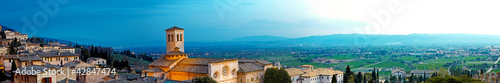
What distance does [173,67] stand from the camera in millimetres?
32438

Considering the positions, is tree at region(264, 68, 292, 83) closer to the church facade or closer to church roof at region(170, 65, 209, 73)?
the church facade

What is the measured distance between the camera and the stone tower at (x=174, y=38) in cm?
3709

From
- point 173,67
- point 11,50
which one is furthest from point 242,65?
point 11,50

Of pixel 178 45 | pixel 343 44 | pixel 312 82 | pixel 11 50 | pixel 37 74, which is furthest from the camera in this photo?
pixel 343 44

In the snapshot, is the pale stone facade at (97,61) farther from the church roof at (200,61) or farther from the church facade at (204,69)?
the church roof at (200,61)

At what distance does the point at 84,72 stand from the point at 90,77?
0.61 m

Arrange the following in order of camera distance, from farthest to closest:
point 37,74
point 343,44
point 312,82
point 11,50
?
point 343,44 < point 11,50 < point 312,82 < point 37,74

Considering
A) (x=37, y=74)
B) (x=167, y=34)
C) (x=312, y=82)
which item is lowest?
(x=312, y=82)

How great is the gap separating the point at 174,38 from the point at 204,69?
27.8 feet

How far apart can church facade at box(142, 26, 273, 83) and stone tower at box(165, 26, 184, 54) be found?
1857 millimetres

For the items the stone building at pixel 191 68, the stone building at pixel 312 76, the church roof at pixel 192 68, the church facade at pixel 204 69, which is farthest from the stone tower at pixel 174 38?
the stone building at pixel 312 76

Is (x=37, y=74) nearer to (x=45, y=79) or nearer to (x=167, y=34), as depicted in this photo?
(x=45, y=79)

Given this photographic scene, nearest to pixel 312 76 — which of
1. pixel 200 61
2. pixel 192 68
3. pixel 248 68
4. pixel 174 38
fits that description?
pixel 248 68

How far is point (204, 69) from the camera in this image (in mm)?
29922
